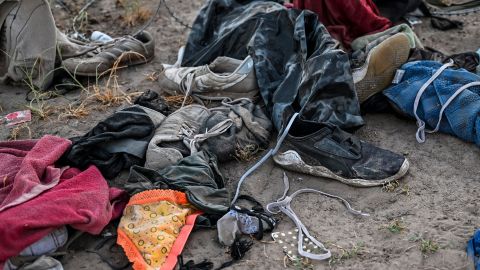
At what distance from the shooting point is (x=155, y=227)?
8.48 feet

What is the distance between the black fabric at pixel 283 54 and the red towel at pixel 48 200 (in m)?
1.02

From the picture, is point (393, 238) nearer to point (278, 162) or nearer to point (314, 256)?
point (314, 256)

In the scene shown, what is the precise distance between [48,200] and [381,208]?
1.45m

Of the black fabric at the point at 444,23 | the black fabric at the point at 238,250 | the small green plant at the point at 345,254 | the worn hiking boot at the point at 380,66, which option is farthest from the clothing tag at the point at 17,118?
the black fabric at the point at 444,23

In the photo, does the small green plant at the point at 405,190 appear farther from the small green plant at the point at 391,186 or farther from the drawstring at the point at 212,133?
the drawstring at the point at 212,133

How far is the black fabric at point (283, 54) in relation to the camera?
3254 millimetres

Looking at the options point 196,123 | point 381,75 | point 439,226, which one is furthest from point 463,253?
point 196,123

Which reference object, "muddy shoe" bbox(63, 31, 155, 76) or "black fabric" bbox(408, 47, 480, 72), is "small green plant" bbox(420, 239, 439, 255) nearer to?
"black fabric" bbox(408, 47, 480, 72)

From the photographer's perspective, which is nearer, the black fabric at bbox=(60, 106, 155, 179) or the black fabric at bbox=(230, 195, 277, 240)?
the black fabric at bbox=(230, 195, 277, 240)

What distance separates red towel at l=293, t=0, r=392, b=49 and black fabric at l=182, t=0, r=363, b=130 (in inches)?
9.5

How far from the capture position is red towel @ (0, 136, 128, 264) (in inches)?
94.9

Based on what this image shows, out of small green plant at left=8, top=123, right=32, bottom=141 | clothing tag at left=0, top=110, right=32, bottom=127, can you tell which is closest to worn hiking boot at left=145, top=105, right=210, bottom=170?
small green plant at left=8, top=123, right=32, bottom=141

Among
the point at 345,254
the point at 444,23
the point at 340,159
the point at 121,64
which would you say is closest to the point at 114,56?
the point at 121,64

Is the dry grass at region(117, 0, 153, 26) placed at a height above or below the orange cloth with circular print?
below
